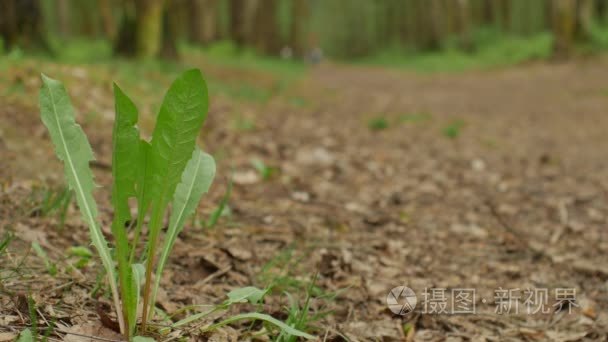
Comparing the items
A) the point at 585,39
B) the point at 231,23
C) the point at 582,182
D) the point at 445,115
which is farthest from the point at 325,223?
the point at 231,23

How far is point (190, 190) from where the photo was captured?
1.68 meters

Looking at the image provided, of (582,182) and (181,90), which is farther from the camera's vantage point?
(582,182)

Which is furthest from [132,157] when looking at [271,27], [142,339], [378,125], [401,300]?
[271,27]

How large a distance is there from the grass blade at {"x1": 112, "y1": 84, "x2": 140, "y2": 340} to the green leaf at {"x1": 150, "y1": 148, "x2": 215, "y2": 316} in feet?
0.64

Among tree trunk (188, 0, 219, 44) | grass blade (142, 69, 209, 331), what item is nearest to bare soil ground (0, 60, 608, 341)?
grass blade (142, 69, 209, 331)

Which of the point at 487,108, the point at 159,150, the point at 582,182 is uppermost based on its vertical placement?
the point at 159,150

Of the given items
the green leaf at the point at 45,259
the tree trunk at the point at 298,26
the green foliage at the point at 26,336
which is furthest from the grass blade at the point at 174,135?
the tree trunk at the point at 298,26

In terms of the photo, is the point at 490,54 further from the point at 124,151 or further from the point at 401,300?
the point at 124,151

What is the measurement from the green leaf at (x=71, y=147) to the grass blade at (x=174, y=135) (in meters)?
0.17

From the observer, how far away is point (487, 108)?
8961 millimetres

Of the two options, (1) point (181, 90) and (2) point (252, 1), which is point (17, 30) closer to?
(1) point (181, 90)

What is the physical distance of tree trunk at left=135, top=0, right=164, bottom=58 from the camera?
26.2ft

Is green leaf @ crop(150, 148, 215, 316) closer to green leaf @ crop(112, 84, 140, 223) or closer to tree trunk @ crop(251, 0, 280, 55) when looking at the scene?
green leaf @ crop(112, 84, 140, 223)

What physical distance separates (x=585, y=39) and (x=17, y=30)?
13.6 meters
